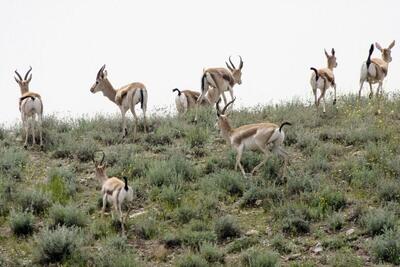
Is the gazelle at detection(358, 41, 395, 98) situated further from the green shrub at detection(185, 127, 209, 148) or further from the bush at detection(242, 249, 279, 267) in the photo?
the bush at detection(242, 249, 279, 267)

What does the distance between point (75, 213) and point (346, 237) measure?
510 cm

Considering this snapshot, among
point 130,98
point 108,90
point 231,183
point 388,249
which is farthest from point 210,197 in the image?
point 108,90

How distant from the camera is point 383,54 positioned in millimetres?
21953

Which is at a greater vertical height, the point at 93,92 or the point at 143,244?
the point at 93,92

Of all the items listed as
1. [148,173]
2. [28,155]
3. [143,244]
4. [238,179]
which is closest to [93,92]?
[28,155]

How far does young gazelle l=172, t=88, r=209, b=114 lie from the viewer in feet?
70.1

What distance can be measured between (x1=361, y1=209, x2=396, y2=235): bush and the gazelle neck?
30.1 feet

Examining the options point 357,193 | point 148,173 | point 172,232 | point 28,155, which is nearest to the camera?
point 172,232

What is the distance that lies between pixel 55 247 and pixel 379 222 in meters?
5.68

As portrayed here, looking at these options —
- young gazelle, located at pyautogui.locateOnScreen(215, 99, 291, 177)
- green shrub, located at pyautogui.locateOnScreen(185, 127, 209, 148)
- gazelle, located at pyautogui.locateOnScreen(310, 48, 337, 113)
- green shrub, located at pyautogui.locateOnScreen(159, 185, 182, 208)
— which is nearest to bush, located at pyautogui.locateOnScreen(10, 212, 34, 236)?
green shrub, located at pyautogui.locateOnScreen(159, 185, 182, 208)

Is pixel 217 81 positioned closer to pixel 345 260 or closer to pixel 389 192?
pixel 389 192

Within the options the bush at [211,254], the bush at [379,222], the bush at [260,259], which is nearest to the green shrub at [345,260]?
the bush at [379,222]

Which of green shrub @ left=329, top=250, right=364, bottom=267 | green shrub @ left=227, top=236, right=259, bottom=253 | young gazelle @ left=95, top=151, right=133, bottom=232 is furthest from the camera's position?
young gazelle @ left=95, top=151, right=133, bottom=232

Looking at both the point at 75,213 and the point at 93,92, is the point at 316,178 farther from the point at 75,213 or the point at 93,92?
the point at 93,92
